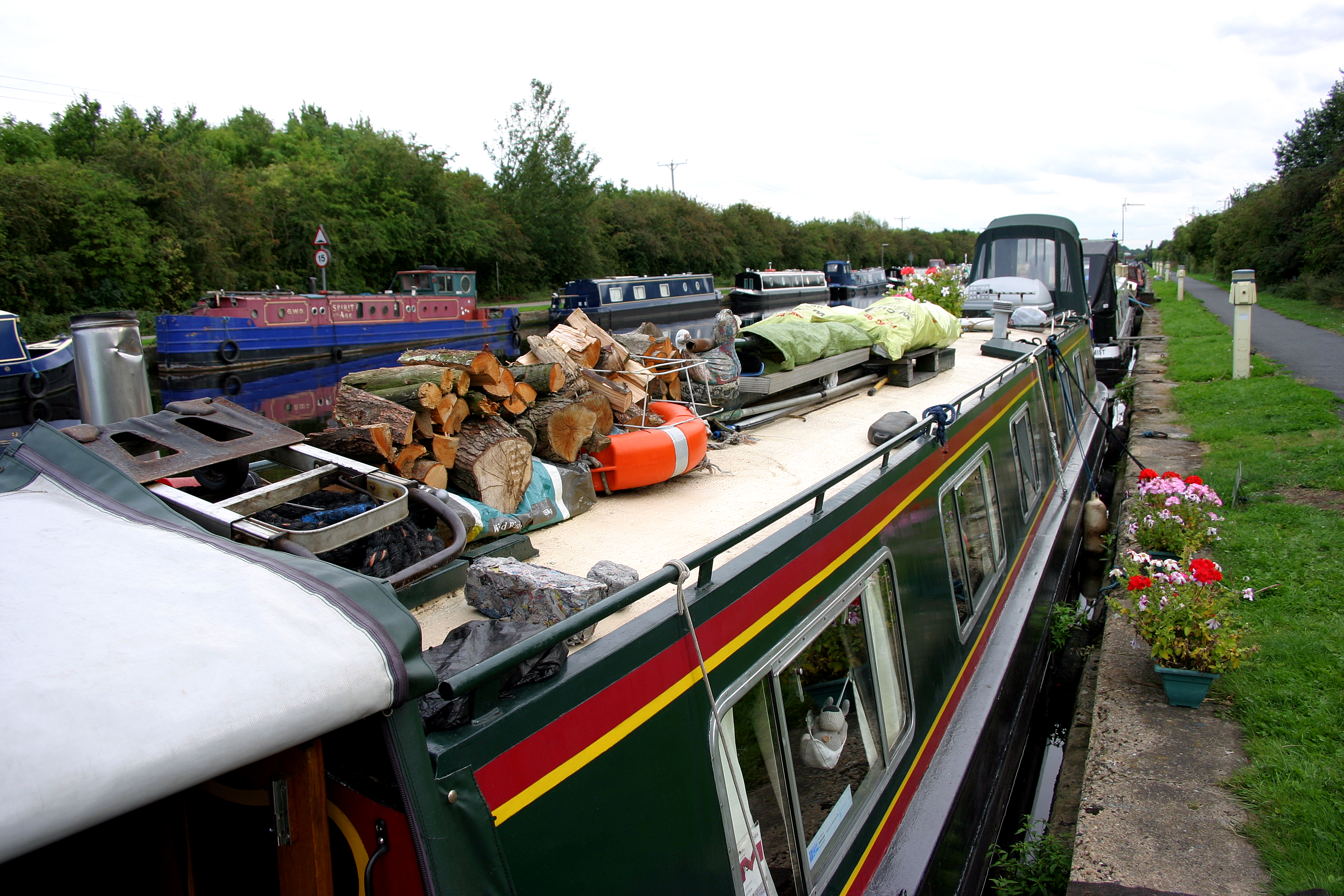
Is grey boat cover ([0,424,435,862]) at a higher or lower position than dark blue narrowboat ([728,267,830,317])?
lower

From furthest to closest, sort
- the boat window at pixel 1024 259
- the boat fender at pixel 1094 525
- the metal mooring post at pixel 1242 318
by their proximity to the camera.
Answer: the boat window at pixel 1024 259
the metal mooring post at pixel 1242 318
the boat fender at pixel 1094 525

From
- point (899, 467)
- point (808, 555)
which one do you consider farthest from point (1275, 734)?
point (808, 555)

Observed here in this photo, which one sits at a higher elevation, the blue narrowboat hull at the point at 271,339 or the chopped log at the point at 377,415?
the blue narrowboat hull at the point at 271,339

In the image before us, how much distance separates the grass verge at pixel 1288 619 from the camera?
338cm

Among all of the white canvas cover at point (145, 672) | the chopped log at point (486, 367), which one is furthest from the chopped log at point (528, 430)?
the white canvas cover at point (145, 672)

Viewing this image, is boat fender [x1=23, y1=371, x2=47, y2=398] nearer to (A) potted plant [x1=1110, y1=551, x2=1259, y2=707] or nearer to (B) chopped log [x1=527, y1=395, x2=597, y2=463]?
(B) chopped log [x1=527, y1=395, x2=597, y2=463]

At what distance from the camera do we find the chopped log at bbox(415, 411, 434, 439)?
11.0ft

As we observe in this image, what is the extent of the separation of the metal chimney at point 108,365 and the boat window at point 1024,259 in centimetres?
1189

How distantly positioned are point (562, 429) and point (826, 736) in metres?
1.79

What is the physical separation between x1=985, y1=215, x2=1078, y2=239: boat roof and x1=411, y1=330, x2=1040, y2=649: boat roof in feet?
26.9

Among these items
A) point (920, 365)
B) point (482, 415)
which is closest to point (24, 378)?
point (482, 415)

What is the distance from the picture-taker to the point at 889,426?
177 inches

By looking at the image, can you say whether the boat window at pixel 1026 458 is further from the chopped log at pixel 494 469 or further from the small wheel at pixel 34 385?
the small wheel at pixel 34 385

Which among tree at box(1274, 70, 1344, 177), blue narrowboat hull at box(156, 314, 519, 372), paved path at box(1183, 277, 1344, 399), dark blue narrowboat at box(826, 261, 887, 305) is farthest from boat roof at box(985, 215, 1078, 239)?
tree at box(1274, 70, 1344, 177)
